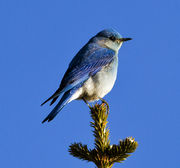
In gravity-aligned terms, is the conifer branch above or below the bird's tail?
below

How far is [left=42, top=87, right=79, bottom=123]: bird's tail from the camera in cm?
408

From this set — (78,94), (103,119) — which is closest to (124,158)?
(103,119)

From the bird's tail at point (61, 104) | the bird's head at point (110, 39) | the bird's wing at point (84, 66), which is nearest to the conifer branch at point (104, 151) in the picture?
the bird's tail at point (61, 104)

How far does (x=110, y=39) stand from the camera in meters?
6.23

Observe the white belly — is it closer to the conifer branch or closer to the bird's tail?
the bird's tail

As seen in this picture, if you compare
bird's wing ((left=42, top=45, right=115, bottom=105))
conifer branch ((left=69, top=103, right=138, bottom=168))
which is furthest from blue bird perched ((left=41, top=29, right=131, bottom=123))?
conifer branch ((left=69, top=103, right=138, bottom=168))

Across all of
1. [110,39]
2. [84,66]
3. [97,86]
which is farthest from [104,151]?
[110,39]

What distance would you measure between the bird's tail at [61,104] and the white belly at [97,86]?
161mm

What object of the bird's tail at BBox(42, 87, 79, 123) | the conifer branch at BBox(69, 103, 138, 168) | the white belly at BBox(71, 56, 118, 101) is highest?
the white belly at BBox(71, 56, 118, 101)

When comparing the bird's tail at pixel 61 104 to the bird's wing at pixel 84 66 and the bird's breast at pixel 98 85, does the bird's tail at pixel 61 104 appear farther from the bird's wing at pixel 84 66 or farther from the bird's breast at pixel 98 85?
the bird's breast at pixel 98 85

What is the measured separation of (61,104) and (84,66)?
1.01 meters

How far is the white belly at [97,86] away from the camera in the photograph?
497 centimetres

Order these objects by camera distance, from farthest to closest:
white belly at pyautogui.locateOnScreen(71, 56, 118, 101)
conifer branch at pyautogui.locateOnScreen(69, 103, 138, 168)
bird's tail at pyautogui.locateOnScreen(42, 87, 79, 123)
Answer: white belly at pyautogui.locateOnScreen(71, 56, 118, 101), bird's tail at pyautogui.locateOnScreen(42, 87, 79, 123), conifer branch at pyautogui.locateOnScreen(69, 103, 138, 168)

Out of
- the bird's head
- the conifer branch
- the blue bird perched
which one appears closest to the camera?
the conifer branch
